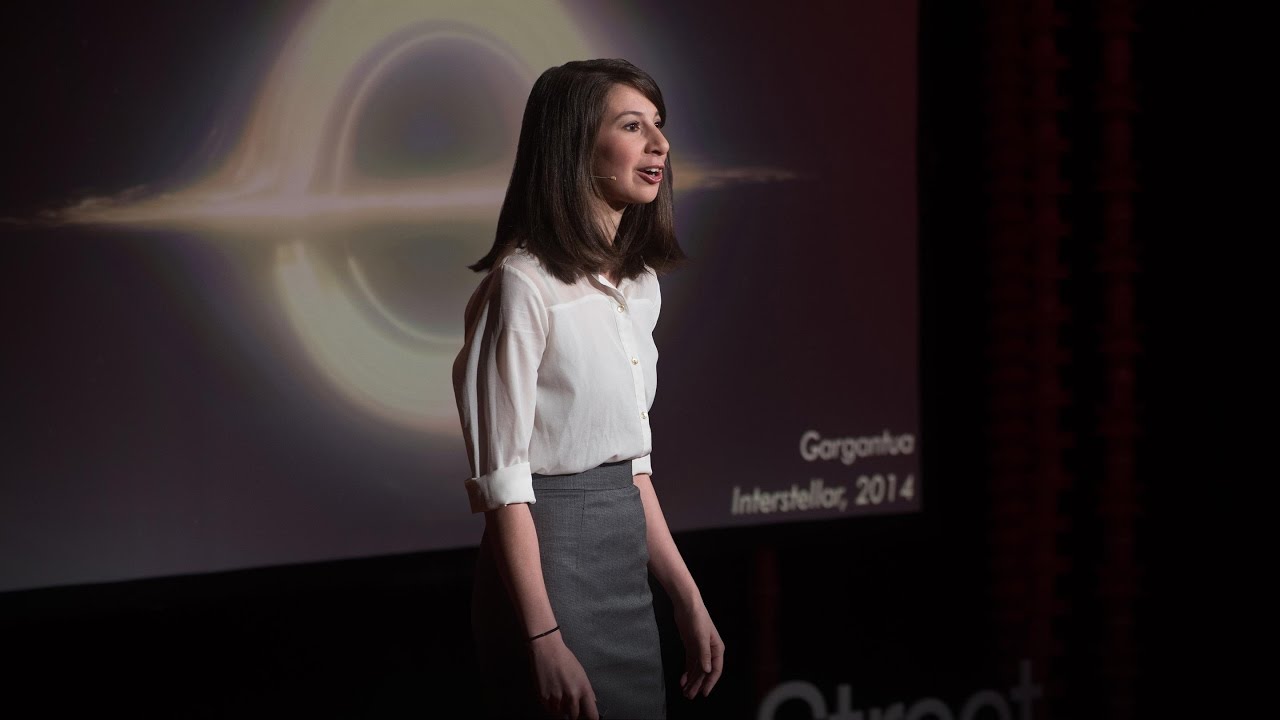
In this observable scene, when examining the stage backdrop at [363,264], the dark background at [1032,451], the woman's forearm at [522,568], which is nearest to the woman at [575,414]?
the woman's forearm at [522,568]

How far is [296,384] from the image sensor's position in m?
2.72

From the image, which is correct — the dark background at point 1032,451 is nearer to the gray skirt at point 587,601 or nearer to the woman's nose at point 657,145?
the gray skirt at point 587,601

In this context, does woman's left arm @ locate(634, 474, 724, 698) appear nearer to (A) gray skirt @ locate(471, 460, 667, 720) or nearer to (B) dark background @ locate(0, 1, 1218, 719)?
(A) gray skirt @ locate(471, 460, 667, 720)

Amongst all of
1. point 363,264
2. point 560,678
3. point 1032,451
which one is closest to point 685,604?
point 560,678

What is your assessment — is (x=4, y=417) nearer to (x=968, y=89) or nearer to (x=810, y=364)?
(x=810, y=364)

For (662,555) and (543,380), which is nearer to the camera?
(543,380)

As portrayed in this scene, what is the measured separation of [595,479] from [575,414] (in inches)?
4.1

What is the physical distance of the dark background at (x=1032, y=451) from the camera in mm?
3332

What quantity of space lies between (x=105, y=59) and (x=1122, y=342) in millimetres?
2409

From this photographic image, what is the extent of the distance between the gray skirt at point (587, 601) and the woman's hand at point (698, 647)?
7 centimetres

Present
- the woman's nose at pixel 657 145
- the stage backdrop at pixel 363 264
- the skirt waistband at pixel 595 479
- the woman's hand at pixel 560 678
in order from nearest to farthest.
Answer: the woman's hand at pixel 560 678 < the skirt waistband at pixel 595 479 < the woman's nose at pixel 657 145 < the stage backdrop at pixel 363 264

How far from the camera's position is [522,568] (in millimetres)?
1763

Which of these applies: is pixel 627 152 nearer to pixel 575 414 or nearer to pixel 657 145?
pixel 657 145

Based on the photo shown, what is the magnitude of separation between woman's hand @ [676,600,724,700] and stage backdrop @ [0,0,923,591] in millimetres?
969
